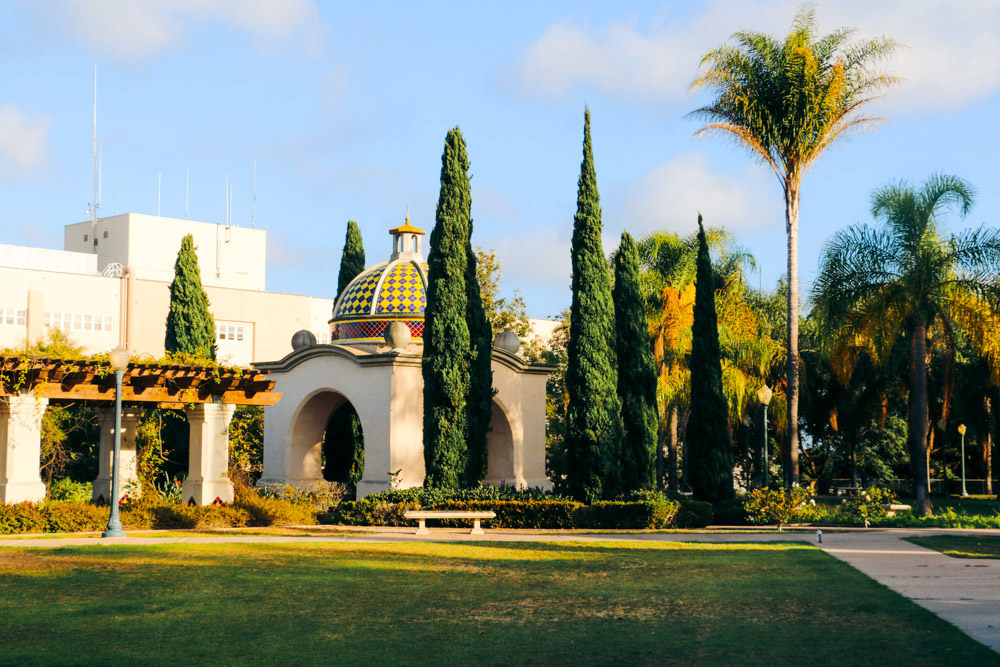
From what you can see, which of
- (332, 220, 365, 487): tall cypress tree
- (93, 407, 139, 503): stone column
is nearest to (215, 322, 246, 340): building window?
→ (332, 220, 365, 487): tall cypress tree

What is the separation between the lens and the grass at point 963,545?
16450 millimetres

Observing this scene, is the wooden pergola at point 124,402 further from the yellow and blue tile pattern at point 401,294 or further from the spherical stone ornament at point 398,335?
the yellow and blue tile pattern at point 401,294

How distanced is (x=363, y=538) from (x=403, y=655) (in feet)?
39.3

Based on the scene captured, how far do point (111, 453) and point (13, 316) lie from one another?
28.3 m

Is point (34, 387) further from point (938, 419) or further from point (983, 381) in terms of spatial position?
point (938, 419)

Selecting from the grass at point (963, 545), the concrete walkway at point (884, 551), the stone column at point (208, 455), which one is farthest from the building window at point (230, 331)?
the grass at point (963, 545)

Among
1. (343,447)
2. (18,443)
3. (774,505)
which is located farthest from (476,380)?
(18,443)

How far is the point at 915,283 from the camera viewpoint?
86.6ft

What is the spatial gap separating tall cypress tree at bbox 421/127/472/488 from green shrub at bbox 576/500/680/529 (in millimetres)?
3434

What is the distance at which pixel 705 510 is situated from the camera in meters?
24.2

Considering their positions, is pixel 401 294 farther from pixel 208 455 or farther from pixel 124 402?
pixel 124 402

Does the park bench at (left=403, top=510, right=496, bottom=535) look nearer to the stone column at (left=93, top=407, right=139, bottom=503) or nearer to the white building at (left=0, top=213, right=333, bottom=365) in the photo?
the stone column at (left=93, top=407, right=139, bottom=503)

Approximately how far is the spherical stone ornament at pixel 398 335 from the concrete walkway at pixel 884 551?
247 inches

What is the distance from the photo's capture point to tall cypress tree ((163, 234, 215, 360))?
34.2 meters
